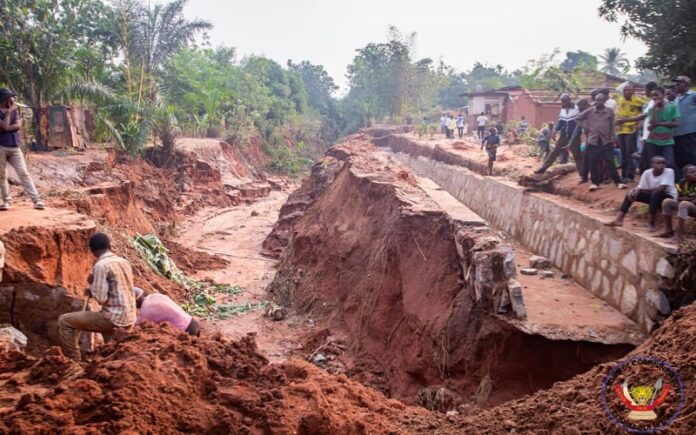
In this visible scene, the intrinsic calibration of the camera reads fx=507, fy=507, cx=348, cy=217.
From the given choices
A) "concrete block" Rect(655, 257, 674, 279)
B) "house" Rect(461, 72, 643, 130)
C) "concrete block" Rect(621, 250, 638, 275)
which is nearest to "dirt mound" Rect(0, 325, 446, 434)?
"concrete block" Rect(655, 257, 674, 279)

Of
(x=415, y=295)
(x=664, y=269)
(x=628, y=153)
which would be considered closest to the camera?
(x=664, y=269)

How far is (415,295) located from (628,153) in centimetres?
467

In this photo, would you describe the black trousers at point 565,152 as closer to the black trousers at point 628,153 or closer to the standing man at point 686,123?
the black trousers at point 628,153

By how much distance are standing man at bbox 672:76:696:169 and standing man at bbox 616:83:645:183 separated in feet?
3.34

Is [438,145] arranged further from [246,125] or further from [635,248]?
[635,248]

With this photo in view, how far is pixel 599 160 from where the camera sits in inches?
346

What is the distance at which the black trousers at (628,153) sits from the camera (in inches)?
335

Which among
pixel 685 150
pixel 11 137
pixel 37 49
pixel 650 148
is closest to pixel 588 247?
pixel 650 148

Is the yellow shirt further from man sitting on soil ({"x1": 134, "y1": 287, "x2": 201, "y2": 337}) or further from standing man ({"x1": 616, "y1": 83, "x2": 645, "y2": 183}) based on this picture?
man sitting on soil ({"x1": 134, "y1": 287, "x2": 201, "y2": 337})

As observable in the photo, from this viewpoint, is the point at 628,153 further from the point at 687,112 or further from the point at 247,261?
the point at 247,261

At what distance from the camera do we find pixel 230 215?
19.2 metres

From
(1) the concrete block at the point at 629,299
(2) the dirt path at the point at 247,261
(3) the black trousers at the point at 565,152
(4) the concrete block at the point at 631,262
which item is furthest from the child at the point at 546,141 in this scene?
(1) the concrete block at the point at 629,299

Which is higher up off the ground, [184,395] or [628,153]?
[628,153]

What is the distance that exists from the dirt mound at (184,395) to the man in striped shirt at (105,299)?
97 centimetres
